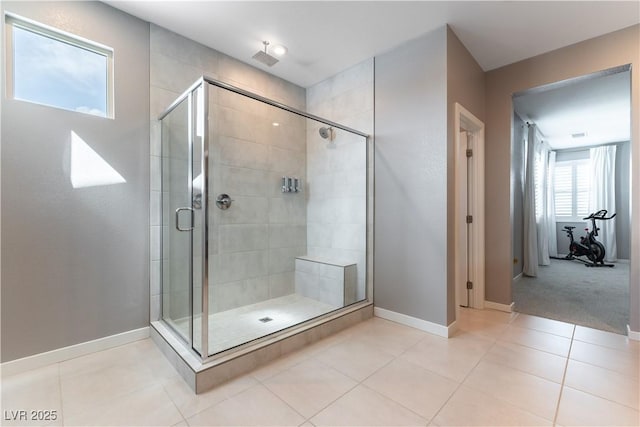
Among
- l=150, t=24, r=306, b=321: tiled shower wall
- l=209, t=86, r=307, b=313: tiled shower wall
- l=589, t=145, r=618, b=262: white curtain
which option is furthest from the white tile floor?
l=589, t=145, r=618, b=262: white curtain

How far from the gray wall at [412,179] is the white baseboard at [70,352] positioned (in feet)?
7.35

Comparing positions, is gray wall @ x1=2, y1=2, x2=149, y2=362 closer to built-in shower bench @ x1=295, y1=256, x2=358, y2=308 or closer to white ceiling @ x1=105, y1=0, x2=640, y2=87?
white ceiling @ x1=105, y1=0, x2=640, y2=87

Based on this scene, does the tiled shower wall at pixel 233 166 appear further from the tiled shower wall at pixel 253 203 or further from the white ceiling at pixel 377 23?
the white ceiling at pixel 377 23

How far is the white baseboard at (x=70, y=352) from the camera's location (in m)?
1.79

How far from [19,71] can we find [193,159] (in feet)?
4.18

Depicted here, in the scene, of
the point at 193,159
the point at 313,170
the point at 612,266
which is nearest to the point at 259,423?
the point at 193,159

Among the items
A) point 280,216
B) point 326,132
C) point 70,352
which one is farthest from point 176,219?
point 326,132

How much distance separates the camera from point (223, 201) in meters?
2.85

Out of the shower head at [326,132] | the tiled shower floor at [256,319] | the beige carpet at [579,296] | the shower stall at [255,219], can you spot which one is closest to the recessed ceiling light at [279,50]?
the shower stall at [255,219]

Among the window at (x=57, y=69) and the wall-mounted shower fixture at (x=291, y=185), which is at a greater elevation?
the window at (x=57, y=69)

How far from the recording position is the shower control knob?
2819 mm

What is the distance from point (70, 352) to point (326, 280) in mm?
2196

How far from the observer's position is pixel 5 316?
69.5 inches

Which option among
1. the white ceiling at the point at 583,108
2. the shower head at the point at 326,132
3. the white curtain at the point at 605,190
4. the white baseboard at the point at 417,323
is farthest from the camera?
the white curtain at the point at 605,190
